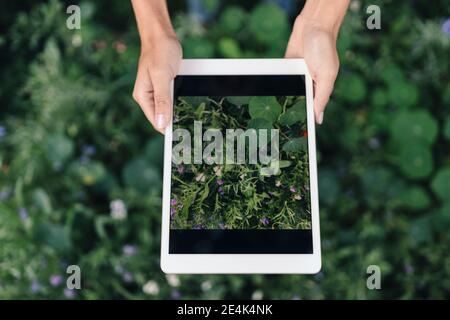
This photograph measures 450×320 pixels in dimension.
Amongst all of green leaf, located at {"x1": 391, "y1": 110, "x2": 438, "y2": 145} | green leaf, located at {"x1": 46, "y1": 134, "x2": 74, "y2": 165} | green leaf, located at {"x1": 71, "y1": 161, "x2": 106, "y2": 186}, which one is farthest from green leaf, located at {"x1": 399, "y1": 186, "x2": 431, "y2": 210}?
green leaf, located at {"x1": 46, "y1": 134, "x2": 74, "y2": 165}

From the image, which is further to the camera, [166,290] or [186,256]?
[166,290]

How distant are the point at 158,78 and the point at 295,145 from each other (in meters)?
0.36

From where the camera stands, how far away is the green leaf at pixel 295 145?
129 centimetres

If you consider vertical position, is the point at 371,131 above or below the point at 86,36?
below

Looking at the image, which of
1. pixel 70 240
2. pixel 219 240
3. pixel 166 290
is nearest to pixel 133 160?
pixel 70 240

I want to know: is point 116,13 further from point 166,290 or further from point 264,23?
point 166,290

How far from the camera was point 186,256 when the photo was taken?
122cm

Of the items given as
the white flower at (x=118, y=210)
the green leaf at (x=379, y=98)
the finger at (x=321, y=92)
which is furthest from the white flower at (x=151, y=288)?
the green leaf at (x=379, y=98)

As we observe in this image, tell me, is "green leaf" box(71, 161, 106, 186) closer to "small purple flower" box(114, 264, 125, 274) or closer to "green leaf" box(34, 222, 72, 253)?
"green leaf" box(34, 222, 72, 253)

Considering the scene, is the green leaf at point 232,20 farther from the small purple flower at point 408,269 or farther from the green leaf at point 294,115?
the small purple flower at point 408,269

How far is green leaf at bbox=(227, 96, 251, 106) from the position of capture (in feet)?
4.33

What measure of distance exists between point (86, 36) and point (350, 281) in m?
1.25

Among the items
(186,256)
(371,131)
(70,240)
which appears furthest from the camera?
(371,131)

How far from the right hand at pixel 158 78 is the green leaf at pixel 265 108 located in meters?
0.20
